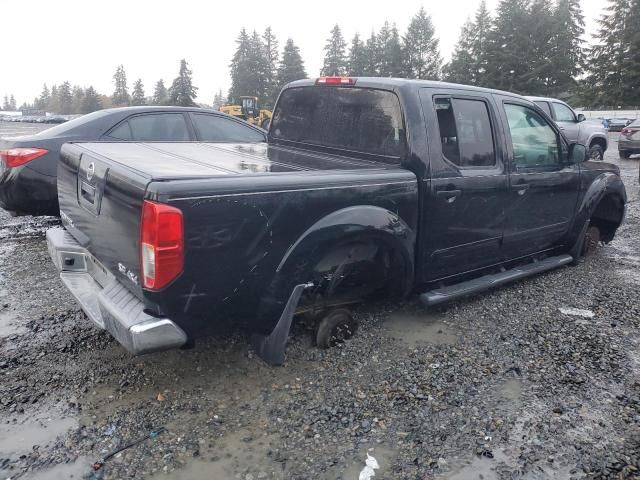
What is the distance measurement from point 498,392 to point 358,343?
3.44 ft

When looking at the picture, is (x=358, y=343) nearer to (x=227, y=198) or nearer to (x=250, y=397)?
(x=250, y=397)

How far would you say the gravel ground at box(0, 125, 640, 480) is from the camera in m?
2.50

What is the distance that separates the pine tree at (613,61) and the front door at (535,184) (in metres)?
53.4

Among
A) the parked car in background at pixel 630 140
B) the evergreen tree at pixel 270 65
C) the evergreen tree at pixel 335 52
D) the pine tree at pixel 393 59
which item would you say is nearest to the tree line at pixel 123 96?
the evergreen tree at pixel 270 65

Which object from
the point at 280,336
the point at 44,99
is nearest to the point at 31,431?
the point at 280,336

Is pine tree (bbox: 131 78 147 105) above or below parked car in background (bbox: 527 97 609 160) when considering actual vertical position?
above

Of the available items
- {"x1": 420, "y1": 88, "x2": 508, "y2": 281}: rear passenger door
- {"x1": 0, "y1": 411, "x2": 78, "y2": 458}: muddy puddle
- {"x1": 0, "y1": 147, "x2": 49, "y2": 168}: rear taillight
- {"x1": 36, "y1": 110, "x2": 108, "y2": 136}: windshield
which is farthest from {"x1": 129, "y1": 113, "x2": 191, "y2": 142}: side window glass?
{"x1": 0, "y1": 411, "x2": 78, "y2": 458}: muddy puddle

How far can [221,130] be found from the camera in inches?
257

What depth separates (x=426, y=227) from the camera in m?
3.68

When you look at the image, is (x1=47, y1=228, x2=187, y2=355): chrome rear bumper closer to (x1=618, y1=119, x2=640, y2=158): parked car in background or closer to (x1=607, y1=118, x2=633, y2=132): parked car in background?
(x1=618, y1=119, x2=640, y2=158): parked car in background

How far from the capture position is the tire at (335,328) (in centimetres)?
356

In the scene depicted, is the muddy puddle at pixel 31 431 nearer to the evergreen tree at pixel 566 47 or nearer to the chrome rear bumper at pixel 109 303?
the chrome rear bumper at pixel 109 303

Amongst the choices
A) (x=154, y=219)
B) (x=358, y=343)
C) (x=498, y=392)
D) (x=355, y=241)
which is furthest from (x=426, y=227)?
(x=154, y=219)

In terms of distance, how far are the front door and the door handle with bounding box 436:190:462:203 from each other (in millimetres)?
757
